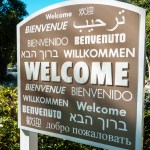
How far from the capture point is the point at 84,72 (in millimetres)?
3061

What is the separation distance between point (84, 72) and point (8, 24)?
117ft

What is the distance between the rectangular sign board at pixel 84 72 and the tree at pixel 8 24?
3489cm

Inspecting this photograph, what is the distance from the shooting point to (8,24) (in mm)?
37500

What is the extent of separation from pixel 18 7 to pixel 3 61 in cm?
751

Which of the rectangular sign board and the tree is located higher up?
the tree

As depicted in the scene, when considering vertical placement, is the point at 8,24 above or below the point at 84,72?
above

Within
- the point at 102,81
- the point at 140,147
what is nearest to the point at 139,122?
the point at 140,147

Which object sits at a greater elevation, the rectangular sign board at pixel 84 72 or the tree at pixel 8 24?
the tree at pixel 8 24

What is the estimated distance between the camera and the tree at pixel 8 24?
3778 cm

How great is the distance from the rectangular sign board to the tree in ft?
114

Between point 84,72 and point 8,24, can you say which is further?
point 8,24

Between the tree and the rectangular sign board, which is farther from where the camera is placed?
the tree

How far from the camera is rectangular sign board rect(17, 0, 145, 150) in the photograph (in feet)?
9.09

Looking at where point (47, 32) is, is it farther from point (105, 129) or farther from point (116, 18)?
point (105, 129)
